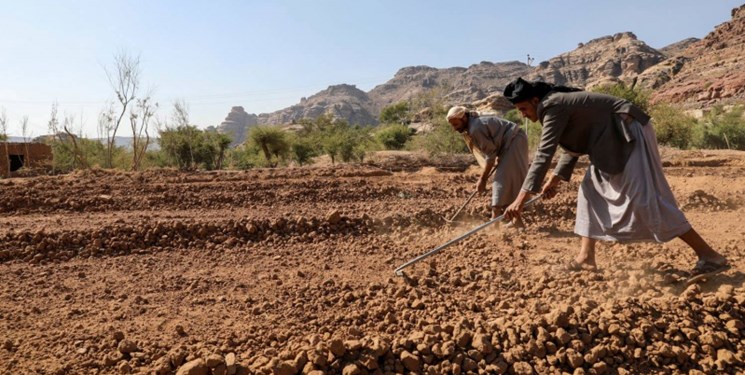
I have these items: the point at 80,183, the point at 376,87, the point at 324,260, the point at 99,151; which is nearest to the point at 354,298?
the point at 324,260

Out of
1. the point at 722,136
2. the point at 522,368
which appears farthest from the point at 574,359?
the point at 722,136

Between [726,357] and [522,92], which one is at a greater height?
[522,92]

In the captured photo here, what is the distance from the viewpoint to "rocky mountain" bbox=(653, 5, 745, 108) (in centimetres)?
4181

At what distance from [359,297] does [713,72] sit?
57924 millimetres

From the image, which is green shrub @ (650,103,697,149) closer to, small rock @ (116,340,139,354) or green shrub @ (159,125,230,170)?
green shrub @ (159,125,230,170)

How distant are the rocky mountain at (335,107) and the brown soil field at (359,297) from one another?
8821cm

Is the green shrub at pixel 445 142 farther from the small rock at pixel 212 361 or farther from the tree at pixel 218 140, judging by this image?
the small rock at pixel 212 361

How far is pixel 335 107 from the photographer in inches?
3802

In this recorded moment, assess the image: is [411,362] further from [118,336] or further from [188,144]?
[188,144]

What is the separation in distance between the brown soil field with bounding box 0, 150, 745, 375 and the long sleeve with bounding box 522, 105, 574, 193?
62cm

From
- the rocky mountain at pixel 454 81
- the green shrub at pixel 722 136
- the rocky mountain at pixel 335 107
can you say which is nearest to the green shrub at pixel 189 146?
the green shrub at pixel 722 136

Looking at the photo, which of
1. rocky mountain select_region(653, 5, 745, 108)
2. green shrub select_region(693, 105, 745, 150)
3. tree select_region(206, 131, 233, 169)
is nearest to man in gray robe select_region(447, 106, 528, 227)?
green shrub select_region(693, 105, 745, 150)

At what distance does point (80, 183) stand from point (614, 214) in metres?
8.54

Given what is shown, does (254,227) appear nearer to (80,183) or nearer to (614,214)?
(614,214)
